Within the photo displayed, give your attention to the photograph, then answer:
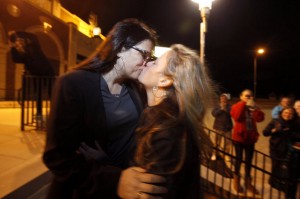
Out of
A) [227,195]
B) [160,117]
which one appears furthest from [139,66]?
[227,195]

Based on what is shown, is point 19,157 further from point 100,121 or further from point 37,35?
point 37,35

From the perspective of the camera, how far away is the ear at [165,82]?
1497 millimetres

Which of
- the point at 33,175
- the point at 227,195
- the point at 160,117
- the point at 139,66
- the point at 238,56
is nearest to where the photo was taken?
the point at 160,117

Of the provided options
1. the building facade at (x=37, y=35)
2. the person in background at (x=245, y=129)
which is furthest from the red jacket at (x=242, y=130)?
the building facade at (x=37, y=35)

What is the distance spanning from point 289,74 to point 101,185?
5431 cm

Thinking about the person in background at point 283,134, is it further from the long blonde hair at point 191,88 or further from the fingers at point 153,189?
the fingers at point 153,189

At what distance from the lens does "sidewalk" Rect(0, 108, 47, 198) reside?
332 cm

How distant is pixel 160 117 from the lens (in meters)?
1.35

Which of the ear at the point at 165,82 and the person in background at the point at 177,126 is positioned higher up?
the ear at the point at 165,82

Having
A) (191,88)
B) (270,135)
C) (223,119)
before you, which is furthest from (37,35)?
(191,88)

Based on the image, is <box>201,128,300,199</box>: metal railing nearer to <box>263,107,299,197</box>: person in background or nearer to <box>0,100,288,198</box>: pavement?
<box>263,107,299,197</box>: person in background

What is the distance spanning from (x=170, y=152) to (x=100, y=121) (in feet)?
1.56

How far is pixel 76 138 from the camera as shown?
147 cm

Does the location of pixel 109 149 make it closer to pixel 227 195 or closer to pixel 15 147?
pixel 15 147
